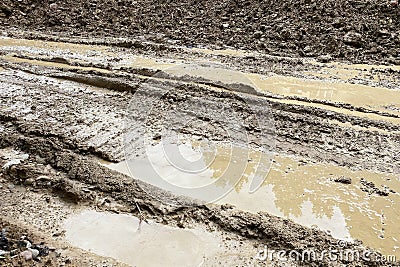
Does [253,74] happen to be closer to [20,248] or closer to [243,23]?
[243,23]

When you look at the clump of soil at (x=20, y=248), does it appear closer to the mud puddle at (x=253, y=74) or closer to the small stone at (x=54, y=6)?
the mud puddle at (x=253, y=74)

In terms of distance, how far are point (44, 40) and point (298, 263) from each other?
8.29 metres

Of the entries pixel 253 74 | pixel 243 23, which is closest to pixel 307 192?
pixel 253 74

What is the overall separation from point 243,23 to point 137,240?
24.0 feet

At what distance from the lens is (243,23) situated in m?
9.47

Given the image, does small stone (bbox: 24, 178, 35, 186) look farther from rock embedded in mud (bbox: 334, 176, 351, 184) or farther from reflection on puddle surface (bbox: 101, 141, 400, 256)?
rock embedded in mud (bbox: 334, 176, 351, 184)

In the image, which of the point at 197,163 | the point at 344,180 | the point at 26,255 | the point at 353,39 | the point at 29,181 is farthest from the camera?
the point at 353,39

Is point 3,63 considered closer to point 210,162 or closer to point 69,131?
point 69,131

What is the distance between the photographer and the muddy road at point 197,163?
342 centimetres

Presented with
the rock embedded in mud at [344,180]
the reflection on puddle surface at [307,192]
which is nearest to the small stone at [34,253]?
the reflection on puddle surface at [307,192]

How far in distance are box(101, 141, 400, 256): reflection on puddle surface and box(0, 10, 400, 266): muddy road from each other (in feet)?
0.05

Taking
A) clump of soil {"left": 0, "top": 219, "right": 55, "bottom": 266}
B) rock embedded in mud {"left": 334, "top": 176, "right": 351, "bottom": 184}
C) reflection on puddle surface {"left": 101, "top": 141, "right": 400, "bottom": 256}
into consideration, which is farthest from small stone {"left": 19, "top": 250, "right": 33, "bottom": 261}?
rock embedded in mud {"left": 334, "top": 176, "right": 351, "bottom": 184}

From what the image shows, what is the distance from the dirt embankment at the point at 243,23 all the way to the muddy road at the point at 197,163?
1.12 m

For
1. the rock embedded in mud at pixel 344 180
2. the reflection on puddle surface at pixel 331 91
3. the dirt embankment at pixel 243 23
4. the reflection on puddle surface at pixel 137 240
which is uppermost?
the dirt embankment at pixel 243 23
